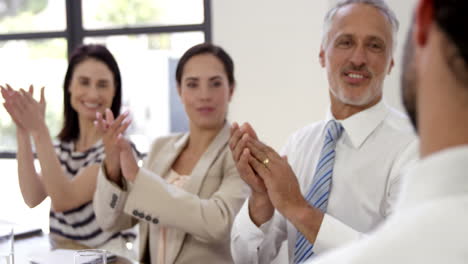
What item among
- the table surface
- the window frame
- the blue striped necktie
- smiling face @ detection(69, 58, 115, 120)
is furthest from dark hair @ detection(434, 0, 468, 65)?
the window frame

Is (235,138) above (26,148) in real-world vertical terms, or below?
above

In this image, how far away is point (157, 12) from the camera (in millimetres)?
4812

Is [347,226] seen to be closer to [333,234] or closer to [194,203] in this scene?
[333,234]

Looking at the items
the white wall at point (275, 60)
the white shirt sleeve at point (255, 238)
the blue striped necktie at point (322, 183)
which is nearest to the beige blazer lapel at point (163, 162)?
the white shirt sleeve at point (255, 238)

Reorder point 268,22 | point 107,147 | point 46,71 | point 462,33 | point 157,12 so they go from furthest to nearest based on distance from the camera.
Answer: point 46,71
point 157,12
point 268,22
point 107,147
point 462,33

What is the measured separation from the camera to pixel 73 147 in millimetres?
2910

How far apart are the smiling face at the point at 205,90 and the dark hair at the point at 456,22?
1.90 m

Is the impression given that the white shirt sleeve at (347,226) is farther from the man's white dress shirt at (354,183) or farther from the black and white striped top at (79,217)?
the black and white striped top at (79,217)

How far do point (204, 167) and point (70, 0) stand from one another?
3.23 meters

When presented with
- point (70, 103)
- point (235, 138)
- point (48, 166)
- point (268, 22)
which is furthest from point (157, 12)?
point (235, 138)

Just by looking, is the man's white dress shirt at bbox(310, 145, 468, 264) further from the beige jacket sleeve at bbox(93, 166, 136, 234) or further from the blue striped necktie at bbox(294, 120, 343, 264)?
the beige jacket sleeve at bbox(93, 166, 136, 234)

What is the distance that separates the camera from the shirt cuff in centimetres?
162

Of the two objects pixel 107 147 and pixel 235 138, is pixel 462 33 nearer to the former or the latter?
pixel 235 138

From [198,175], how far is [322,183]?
0.64m
